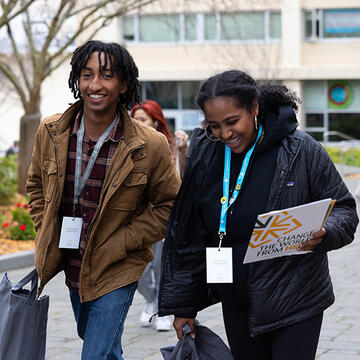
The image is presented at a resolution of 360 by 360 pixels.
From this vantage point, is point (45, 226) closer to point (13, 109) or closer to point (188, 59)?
point (188, 59)

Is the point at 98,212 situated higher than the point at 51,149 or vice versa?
the point at 51,149

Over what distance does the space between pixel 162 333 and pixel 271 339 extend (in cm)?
323

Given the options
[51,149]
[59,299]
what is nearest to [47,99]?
[59,299]

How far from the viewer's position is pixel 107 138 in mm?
4152

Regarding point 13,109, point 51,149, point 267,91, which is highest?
point 267,91

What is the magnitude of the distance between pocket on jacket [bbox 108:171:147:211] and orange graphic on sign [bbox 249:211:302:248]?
0.92m

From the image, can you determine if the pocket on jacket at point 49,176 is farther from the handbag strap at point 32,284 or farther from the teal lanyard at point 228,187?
the teal lanyard at point 228,187

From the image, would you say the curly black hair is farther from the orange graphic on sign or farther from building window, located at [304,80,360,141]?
building window, located at [304,80,360,141]

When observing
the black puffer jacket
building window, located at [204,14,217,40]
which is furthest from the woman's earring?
building window, located at [204,14,217,40]

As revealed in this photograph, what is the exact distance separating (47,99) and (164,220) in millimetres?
44827

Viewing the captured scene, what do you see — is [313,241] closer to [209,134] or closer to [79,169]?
[209,134]

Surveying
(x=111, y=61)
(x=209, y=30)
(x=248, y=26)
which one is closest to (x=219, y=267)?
(x=111, y=61)

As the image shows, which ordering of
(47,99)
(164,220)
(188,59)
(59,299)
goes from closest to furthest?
(164,220) < (59,299) < (188,59) < (47,99)

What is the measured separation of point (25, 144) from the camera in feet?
50.6
